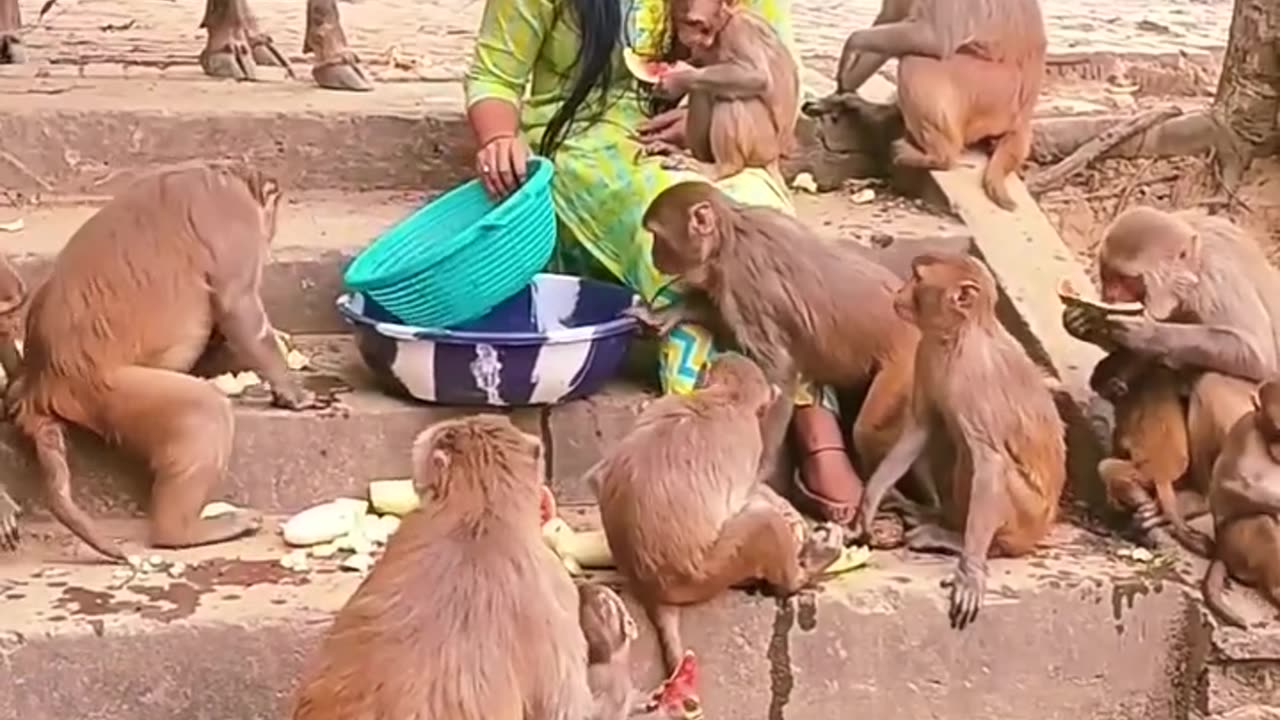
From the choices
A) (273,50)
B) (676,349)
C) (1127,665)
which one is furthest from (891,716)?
(273,50)

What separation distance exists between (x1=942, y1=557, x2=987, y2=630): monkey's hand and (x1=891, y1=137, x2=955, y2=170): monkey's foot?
1989 millimetres

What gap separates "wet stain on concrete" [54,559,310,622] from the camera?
464cm

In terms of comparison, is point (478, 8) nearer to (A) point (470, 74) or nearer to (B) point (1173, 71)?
(B) point (1173, 71)

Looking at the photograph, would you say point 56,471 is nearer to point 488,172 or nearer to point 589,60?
point 488,172

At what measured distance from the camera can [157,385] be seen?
498 centimetres

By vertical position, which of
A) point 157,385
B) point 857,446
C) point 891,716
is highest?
point 157,385

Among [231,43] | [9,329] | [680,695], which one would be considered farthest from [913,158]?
[9,329]

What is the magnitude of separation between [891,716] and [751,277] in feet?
3.66

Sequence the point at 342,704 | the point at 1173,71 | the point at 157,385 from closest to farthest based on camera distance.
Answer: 1. the point at 342,704
2. the point at 157,385
3. the point at 1173,71

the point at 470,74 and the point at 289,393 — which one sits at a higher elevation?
the point at 470,74

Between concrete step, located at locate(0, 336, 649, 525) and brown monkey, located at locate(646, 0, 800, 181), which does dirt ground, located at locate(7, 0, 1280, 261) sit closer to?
brown monkey, located at locate(646, 0, 800, 181)

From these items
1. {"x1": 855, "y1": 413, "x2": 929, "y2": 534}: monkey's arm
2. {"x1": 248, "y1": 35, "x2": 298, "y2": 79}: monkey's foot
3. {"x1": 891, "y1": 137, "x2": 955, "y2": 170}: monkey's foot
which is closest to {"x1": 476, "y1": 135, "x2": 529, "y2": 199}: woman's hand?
{"x1": 855, "y1": 413, "x2": 929, "y2": 534}: monkey's arm

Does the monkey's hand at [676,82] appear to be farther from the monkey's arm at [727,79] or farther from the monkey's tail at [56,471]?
the monkey's tail at [56,471]

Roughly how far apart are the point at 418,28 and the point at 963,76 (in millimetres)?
3052
